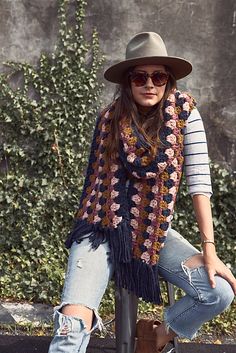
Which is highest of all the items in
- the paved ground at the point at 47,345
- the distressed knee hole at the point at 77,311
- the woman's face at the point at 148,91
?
the woman's face at the point at 148,91

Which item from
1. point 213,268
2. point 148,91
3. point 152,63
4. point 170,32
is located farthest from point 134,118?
point 170,32

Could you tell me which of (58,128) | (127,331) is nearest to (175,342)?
(127,331)

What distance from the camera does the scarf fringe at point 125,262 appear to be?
8.25 feet

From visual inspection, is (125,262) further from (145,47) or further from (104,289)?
(145,47)

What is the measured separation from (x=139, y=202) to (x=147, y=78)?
58 centimetres

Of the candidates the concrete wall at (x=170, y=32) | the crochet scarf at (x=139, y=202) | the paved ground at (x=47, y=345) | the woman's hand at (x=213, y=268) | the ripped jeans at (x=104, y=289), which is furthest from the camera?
the concrete wall at (x=170, y=32)

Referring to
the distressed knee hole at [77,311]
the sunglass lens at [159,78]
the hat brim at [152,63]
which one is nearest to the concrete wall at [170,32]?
the hat brim at [152,63]

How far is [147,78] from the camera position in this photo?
8.38 ft

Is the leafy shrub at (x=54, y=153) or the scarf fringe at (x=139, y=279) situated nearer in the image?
the scarf fringe at (x=139, y=279)

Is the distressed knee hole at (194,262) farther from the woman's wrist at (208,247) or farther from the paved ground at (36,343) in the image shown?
the paved ground at (36,343)

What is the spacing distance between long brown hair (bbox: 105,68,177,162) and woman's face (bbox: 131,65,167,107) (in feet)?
0.11

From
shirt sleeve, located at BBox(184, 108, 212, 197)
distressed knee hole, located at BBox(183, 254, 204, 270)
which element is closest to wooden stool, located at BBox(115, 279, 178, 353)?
distressed knee hole, located at BBox(183, 254, 204, 270)

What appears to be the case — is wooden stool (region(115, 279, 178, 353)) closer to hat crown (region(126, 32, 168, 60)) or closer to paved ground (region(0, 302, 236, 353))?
paved ground (region(0, 302, 236, 353))

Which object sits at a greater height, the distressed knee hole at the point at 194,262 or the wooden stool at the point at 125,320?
the distressed knee hole at the point at 194,262
